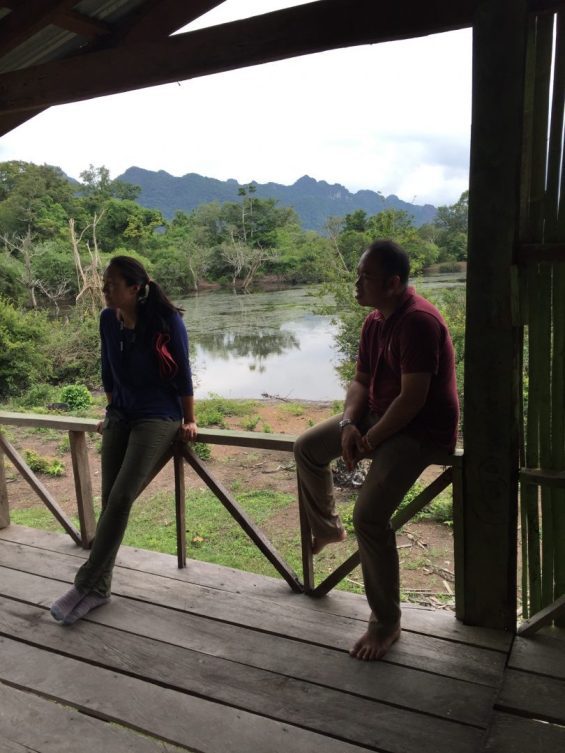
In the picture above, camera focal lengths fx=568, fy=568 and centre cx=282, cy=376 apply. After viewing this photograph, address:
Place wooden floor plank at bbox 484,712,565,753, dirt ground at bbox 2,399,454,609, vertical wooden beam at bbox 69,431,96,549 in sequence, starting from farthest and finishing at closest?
dirt ground at bbox 2,399,454,609 < vertical wooden beam at bbox 69,431,96,549 < wooden floor plank at bbox 484,712,565,753

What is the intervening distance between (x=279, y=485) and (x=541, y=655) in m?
5.32

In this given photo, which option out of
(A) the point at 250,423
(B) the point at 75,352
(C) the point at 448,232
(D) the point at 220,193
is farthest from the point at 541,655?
(D) the point at 220,193

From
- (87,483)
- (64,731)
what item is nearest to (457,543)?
(64,731)

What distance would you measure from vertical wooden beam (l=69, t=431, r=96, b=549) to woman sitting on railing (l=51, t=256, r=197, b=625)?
37 cm

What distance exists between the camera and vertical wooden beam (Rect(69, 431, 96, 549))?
2.46m

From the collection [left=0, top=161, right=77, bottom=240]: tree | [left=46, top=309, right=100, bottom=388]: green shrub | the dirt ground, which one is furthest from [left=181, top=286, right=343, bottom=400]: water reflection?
[left=0, top=161, right=77, bottom=240]: tree

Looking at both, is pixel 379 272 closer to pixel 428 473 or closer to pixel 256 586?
pixel 256 586

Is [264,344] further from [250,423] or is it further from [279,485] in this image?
[279,485]

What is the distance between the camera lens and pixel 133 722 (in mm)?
1471

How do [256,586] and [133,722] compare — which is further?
[256,586]

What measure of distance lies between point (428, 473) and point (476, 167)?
647 centimetres

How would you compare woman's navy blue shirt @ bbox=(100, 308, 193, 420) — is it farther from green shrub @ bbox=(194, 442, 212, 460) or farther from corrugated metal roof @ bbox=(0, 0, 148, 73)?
green shrub @ bbox=(194, 442, 212, 460)

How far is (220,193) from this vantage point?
27.5 meters

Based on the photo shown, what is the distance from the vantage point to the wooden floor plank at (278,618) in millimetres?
1647
